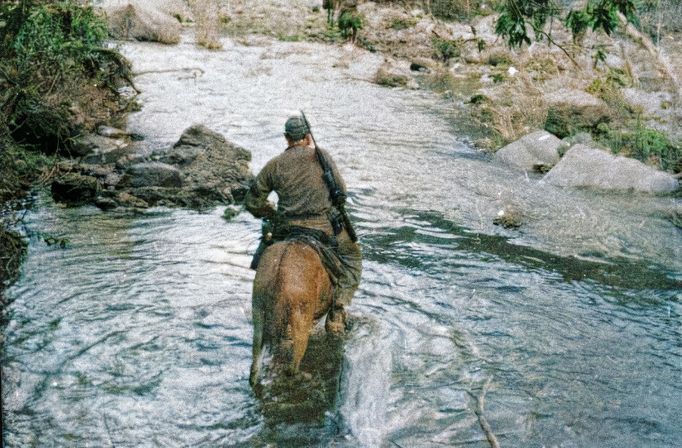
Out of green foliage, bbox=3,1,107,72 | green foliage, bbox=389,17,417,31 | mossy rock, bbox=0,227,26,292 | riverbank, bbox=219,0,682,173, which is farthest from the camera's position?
green foliage, bbox=389,17,417,31

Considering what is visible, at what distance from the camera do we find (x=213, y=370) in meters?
6.01

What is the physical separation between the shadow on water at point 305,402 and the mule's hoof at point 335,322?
239mm

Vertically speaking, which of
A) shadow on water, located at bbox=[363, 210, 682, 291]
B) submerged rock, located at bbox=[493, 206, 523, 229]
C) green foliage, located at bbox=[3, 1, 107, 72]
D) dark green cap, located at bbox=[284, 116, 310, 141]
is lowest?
shadow on water, located at bbox=[363, 210, 682, 291]

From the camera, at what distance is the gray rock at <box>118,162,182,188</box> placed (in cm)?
1158

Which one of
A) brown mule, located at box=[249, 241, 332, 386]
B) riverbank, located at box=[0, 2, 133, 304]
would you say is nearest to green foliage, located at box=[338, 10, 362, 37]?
riverbank, located at box=[0, 2, 133, 304]

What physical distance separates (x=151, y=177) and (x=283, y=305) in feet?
23.0

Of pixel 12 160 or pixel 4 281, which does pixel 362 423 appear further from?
pixel 12 160

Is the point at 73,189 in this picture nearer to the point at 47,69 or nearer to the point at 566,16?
the point at 47,69

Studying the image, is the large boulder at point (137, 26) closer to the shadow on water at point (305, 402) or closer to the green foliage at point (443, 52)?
the green foliage at point (443, 52)

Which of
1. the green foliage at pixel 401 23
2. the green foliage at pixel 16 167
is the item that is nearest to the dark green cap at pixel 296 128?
the green foliage at pixel 16 167

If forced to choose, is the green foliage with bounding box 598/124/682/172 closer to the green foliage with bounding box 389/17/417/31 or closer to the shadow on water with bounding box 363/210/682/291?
the shadow on water with bounding box 363/210/682/291

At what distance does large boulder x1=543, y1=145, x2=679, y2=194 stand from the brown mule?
8870 millimetres

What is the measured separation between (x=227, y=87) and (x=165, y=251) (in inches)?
550

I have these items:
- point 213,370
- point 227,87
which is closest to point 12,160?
point 213,370
